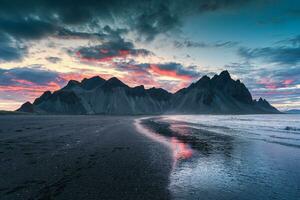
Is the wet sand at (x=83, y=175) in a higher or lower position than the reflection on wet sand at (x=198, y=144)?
lower

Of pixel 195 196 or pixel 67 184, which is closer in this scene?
pixel 195 196

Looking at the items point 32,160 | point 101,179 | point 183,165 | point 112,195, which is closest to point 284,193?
point 183,165

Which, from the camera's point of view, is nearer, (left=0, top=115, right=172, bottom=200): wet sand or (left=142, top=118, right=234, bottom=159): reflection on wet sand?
(left=0, top=115, right=172, bottom=200): wet sand

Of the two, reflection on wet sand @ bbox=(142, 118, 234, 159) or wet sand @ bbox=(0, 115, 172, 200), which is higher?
reflection on wet sand @ bbox=(142, 118, 234, 159)

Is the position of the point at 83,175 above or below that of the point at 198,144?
below

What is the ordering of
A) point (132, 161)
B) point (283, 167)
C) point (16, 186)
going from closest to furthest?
point (16, 186)
point (283, 167)
point (132, 161)

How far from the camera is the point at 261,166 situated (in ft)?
49.9

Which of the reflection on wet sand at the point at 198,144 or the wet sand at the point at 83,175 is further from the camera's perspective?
the reflection on wet sand at the point at 198,144

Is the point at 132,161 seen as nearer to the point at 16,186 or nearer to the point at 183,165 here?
the point at 183,165

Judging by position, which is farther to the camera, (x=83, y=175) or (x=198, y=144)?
(x=198, y=144)

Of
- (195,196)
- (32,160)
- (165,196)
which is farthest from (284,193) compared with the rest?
(32,160)

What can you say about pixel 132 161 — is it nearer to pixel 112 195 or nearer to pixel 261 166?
pixel 112 195

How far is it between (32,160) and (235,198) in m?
13.4

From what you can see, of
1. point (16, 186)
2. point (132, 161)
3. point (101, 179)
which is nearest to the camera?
point (16, 186)
